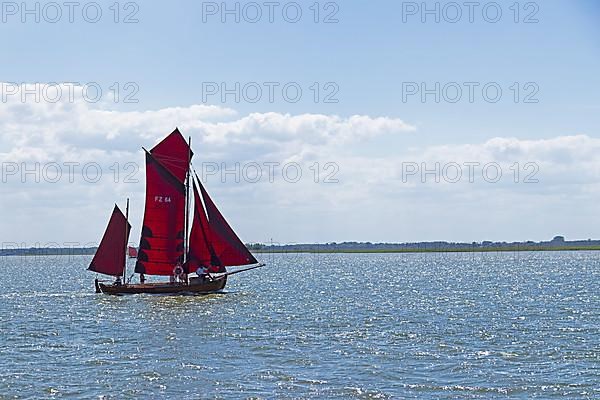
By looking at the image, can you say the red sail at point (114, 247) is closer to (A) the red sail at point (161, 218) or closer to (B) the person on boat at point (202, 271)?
(A) the red sail at point (161, 218)

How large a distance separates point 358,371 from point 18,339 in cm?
1527

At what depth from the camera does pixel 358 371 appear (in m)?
25.5

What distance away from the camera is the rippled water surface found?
23312mm

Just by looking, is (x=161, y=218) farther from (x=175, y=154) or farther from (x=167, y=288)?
(x=167, y=288)

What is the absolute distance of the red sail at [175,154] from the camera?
5381cm

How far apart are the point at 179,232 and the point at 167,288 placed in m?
3.38

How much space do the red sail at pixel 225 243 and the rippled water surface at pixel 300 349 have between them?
9.06 ft

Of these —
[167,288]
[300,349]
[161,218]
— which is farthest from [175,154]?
[300,349]

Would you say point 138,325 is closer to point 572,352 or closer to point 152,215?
point 152,215

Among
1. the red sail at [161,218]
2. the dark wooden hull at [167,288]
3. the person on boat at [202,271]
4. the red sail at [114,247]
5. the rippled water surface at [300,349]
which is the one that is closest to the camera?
the rippled water surface at [300,349]

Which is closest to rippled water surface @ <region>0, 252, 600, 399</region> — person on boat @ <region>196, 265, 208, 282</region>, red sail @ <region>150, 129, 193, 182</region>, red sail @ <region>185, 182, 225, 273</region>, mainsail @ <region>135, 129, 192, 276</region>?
person on boat @ <region>196, 265, 208, 282</region>

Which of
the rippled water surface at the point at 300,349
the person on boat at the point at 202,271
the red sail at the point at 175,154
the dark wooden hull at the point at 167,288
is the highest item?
the red sail at the point at 175,154

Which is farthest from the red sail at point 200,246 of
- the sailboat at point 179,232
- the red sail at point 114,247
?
the red sail at point 114,247

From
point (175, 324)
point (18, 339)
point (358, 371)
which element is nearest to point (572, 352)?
point (358, 371)
